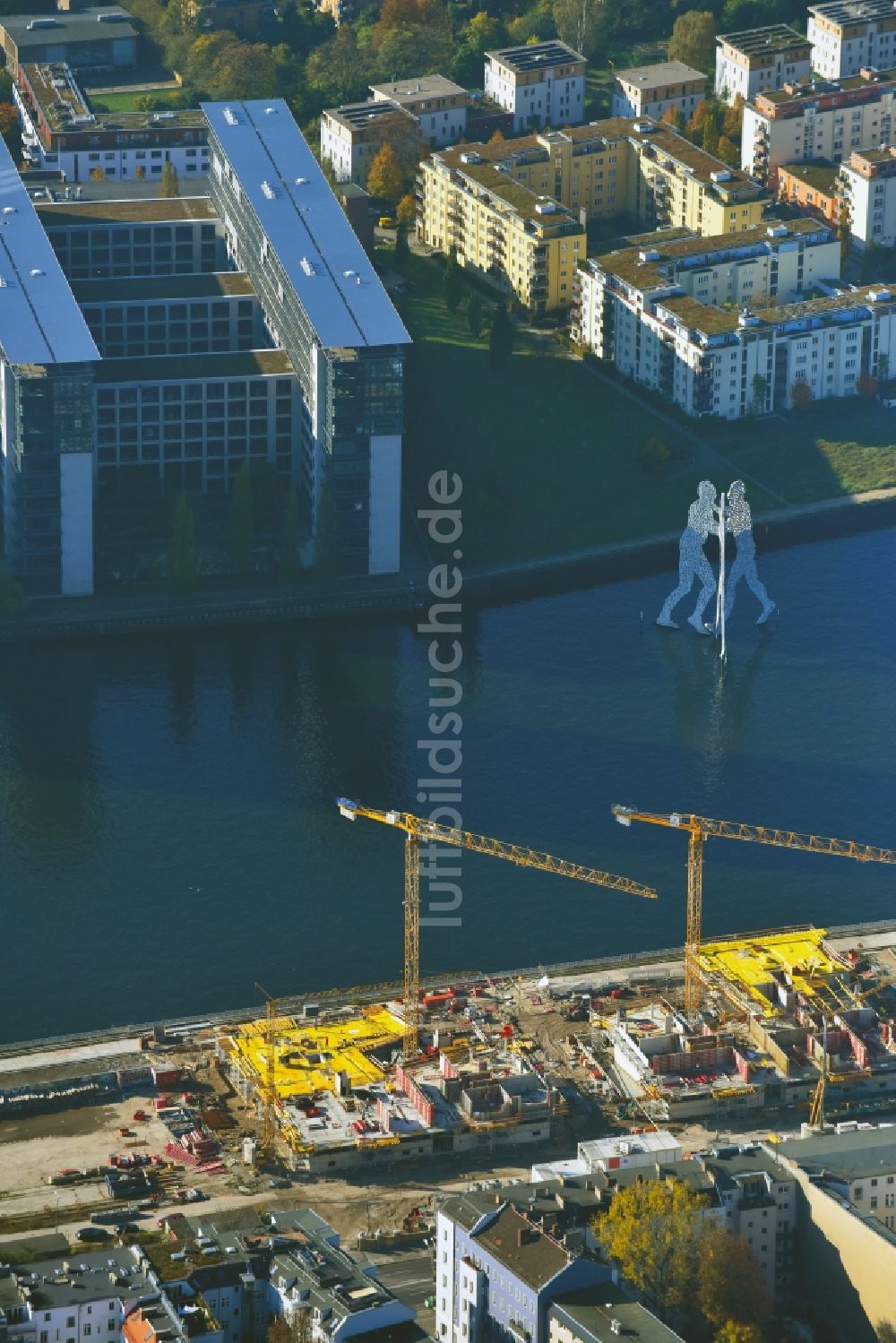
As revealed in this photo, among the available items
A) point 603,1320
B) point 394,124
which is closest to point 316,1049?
point 603,1320

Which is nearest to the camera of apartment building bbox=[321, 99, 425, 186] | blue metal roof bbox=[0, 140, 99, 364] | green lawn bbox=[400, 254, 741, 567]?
blue metal roof bbox=[0, 140, 99, 364]

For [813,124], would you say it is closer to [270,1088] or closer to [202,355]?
[202,355]

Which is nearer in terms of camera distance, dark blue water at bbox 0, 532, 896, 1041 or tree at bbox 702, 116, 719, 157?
dark blue water at bbox 0, 532, 896, 1041

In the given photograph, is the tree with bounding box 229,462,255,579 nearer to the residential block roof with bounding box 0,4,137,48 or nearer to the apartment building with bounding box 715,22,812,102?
the apartment building with bounding box 715,22,812,102

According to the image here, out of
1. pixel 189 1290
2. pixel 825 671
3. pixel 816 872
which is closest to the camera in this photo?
pixel 189 1290

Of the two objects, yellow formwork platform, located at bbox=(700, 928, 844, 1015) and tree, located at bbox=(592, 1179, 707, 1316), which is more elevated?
tree, located at bbox=(592, 1179, 707, 1316)

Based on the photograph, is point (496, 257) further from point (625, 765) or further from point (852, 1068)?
point (852, 1068)

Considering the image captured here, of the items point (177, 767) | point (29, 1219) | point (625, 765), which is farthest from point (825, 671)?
point (29, 1219)

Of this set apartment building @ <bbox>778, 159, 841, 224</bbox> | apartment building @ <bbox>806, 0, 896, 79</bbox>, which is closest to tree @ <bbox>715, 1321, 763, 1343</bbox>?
apartment building @ <bbox>778, 159, 841, 224</bbox>
